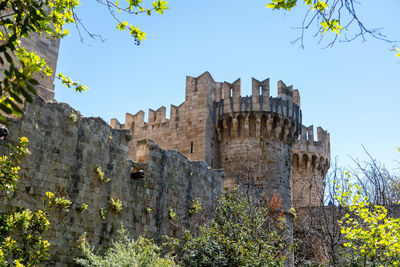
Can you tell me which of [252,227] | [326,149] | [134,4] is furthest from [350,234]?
[326,149]

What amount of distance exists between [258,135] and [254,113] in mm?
1077

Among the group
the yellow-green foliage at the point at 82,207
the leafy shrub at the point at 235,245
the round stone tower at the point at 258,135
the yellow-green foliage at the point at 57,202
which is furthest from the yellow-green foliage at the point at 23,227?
the round stone tower at the point at 258,135

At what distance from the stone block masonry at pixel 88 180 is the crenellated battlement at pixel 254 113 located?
7.64m

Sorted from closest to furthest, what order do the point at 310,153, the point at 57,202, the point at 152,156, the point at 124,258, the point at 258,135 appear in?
the point at 124,258
the point at 57,202
the point at 152,156
the point at 258,135
the point at 310,153

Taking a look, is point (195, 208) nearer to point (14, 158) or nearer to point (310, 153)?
point (14, 158)

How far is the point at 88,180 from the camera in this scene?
1054 centimetres

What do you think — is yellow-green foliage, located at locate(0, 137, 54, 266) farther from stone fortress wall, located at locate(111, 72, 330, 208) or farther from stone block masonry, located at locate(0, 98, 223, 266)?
stone fortress wall, located at locate(111, 72, 330, 208)

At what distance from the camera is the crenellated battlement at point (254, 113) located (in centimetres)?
2097

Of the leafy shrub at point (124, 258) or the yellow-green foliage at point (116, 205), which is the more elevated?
the yellow-green foliage at point (116, 205)

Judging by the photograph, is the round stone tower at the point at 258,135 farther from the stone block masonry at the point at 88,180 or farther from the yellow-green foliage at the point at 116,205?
the yellow-green foliage at the point at 116,205

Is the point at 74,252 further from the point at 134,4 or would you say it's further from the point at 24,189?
the point at 134,4

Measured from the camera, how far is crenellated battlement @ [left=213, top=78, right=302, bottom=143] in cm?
2097

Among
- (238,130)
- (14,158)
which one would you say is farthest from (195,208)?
(238,130)

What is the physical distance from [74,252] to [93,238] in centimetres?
69
